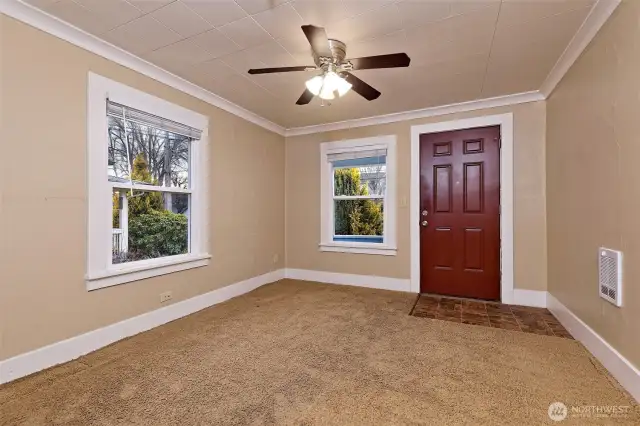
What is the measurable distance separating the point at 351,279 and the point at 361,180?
1392 millimetres

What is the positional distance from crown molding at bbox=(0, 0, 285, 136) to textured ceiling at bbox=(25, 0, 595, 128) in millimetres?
60

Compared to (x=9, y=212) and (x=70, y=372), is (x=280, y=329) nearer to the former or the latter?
(x=70, y=372)

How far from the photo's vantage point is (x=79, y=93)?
7.22 feet

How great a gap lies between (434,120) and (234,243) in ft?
9.45

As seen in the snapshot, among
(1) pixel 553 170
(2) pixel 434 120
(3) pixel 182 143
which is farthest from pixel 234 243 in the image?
(1) pixel 553 170

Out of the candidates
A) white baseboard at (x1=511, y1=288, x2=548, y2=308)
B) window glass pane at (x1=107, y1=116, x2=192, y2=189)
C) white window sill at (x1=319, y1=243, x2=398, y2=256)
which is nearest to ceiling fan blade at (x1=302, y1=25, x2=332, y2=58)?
window glass pane at (x1=107, y1=116, x2=192, y2=189)

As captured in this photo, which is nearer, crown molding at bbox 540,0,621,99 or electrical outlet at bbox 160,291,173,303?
crown molding at bbox 540,0,621,99

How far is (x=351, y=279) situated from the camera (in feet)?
13.9

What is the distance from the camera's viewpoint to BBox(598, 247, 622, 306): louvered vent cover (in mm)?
1796

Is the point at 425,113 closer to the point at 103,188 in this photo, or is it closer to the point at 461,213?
the point at 461,213

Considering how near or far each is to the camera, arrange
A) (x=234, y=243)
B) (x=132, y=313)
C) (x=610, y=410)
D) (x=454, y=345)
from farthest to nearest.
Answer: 1. (x=234, y=243)
2. (x=132, y=313)
3. (x=454, y=345)
4. (x=610, y=410)

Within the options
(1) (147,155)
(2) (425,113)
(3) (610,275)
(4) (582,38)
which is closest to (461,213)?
(2) (425,113)

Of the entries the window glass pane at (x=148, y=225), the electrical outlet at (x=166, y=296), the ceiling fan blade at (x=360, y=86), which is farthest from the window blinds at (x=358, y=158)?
the electrical outlet at (x=166, y=296)
